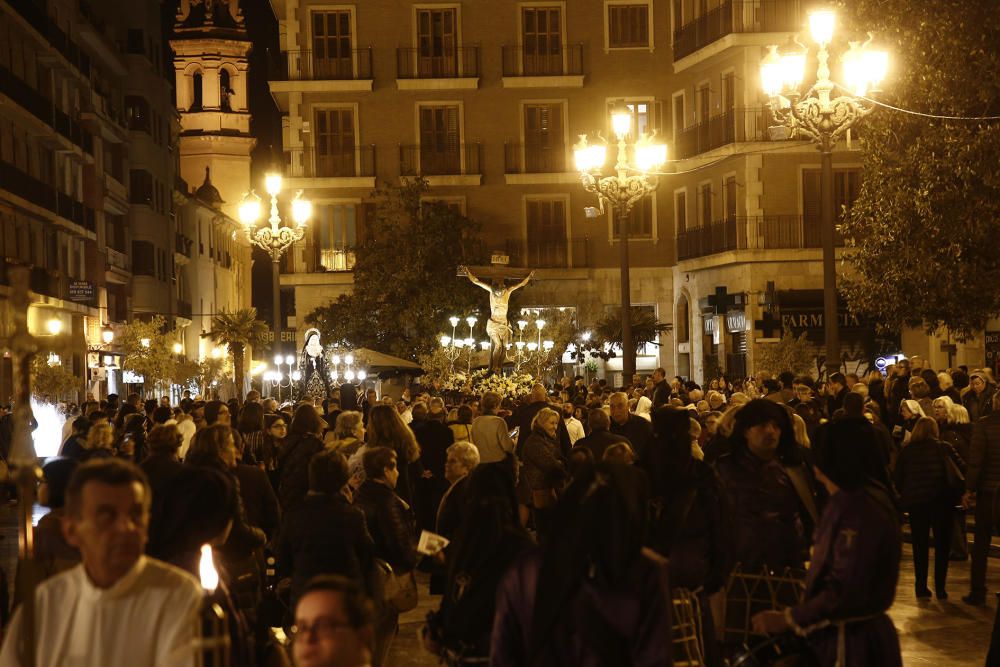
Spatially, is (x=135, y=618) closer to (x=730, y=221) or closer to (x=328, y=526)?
(x=328, y=526)

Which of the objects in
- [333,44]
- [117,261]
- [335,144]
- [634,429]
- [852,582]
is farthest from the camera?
[117,261]

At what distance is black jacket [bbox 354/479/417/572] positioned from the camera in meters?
8.54

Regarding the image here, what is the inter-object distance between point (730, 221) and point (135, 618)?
3880 cm

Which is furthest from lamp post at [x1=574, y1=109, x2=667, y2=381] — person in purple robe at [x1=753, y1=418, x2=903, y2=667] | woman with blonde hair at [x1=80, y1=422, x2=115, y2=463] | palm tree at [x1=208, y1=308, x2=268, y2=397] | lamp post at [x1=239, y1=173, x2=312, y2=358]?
palm tree at [x1=208, y1=308, x2=268, y2=397]

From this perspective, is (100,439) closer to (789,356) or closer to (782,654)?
(782,654)

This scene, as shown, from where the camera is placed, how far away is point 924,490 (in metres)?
12.6

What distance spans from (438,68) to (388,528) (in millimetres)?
41073

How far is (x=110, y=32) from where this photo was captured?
59.2 metres

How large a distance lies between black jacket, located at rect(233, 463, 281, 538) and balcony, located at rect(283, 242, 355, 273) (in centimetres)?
3885

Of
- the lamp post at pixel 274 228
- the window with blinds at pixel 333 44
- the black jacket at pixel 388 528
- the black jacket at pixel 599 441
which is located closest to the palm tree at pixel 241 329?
the window with blinds at pixel 333 44

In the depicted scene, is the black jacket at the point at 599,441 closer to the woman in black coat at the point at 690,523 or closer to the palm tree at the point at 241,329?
the woman in black coat at the point at 690,523

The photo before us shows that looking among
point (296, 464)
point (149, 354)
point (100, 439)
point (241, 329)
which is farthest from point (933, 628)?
point (149, 354)

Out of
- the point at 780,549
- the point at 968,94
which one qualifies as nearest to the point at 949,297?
the point at 968,94

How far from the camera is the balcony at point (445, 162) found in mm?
48344
